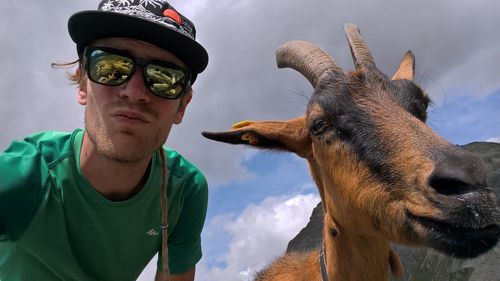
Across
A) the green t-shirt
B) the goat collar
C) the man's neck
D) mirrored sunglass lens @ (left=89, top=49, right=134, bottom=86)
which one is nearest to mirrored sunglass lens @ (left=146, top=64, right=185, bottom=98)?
mirrored sunglass lens @ (left=89, top=49, right=134, bottom=86)

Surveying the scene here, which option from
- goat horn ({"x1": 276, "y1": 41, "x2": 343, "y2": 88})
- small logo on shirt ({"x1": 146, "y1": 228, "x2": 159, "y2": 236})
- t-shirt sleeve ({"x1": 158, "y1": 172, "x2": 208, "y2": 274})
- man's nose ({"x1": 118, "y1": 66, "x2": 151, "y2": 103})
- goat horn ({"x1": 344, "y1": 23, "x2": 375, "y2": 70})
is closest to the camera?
man's nose ({"x1": 118, "y1": 66, "x2": 151, "y2": 103})

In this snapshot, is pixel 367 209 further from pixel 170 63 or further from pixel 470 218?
pixel 170 63

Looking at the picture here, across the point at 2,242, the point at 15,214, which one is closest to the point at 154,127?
the point at 15,214

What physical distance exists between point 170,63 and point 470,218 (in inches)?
107

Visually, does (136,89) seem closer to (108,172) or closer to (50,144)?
(108,172)

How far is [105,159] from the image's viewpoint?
4391 millimetres

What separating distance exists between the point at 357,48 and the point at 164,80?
2974 millimetres

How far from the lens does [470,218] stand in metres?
3.42

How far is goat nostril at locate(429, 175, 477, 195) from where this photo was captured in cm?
341

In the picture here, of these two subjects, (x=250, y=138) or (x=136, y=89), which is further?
(x=250, y=138)

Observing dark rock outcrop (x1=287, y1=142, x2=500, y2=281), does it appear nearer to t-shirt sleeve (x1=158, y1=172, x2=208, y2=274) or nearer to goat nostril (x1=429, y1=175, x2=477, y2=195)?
t-shirt sleeve (x1=158, y1=172, x2=208, y2=274)

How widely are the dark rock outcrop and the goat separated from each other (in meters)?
6.44

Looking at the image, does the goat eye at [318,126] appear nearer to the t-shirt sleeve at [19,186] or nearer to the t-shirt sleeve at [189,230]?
the t-shirt sleeve at [189,230]

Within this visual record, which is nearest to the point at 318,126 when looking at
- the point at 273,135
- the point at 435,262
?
the point at 273,135
